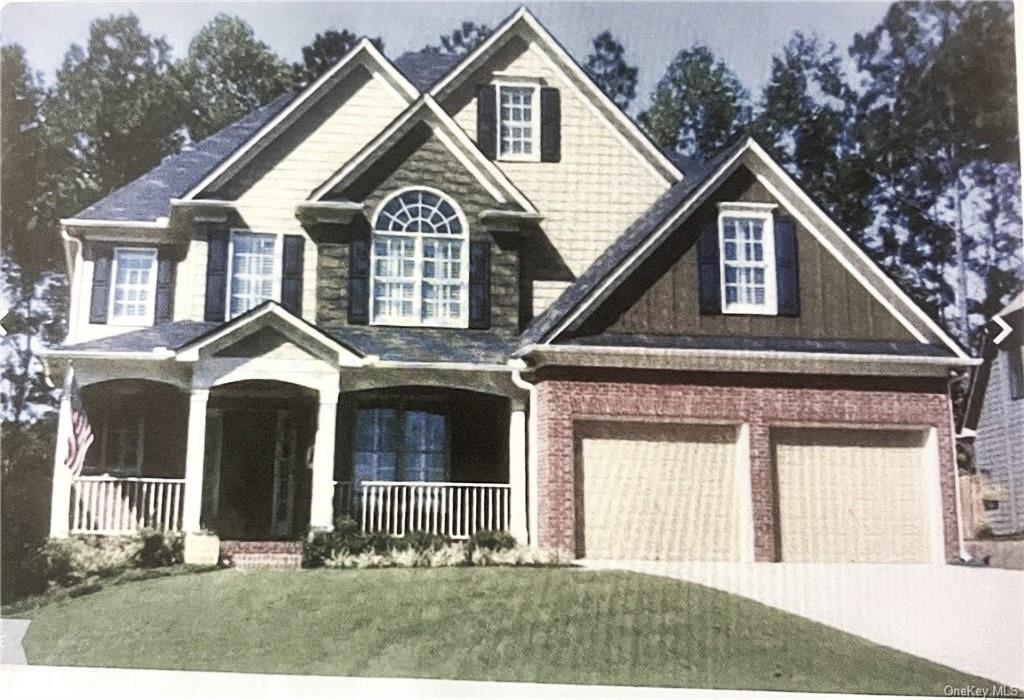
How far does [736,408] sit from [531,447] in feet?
4.29

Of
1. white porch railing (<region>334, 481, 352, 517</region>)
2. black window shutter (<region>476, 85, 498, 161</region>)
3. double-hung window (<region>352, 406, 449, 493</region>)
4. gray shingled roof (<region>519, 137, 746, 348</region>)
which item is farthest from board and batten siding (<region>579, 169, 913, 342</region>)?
white porch railing (<region>334, 481, 352, 517</region>)

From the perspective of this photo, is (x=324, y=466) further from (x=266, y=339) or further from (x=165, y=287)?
(x=165, y=287)

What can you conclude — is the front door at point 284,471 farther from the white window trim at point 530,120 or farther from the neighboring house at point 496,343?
the white window trim at point 530,120

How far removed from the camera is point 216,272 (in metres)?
7.40

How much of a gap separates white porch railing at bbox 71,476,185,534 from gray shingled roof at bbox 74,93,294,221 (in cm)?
170

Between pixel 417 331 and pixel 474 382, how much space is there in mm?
485

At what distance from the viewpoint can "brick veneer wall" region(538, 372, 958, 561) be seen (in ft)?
23.8

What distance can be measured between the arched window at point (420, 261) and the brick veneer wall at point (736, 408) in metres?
0.86

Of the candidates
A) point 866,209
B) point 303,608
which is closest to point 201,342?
point 303,608

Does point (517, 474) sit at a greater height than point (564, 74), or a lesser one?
lesser

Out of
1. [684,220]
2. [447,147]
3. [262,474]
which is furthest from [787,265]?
[262,474]

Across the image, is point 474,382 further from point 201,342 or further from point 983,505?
point 983,505
